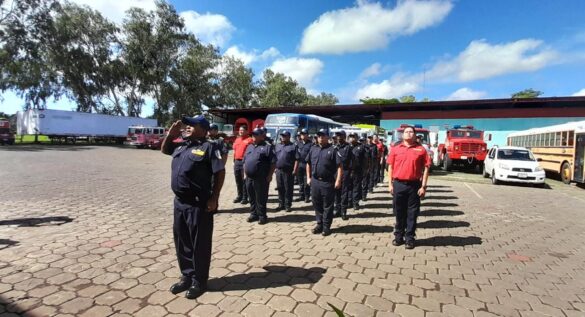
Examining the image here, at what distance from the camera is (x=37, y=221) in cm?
632

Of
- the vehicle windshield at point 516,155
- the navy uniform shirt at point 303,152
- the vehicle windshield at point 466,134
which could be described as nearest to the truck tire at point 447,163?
the vehicle windshield at point 466,134

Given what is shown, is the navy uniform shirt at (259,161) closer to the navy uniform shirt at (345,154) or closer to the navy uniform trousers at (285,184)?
the navy uniform trousers at (285,184)

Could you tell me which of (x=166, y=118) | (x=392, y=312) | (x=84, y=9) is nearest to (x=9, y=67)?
(x=84, y=9)

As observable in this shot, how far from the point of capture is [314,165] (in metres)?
6.43

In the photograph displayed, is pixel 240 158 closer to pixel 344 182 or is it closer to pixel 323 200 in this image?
pixel 344 182

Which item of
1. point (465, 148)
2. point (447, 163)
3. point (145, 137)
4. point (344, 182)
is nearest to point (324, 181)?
point (344, 182)

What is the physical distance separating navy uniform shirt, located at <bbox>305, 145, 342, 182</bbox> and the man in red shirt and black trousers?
41.1 inches

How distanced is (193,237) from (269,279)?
1058 mm

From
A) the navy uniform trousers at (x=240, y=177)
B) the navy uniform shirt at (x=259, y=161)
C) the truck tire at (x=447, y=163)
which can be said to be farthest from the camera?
the truck tire at (x=447, y=163)

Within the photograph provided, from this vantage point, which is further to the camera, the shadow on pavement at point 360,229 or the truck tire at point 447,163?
the truck tire at point 447,163

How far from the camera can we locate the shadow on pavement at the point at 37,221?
240 inches

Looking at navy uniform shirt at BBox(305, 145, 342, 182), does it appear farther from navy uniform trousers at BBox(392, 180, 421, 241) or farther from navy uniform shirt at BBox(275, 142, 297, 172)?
navy uniform shirt at BBox(275, 142, 297, 172)

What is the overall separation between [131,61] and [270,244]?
40550mm

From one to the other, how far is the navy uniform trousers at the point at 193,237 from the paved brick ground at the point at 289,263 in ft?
0.89
